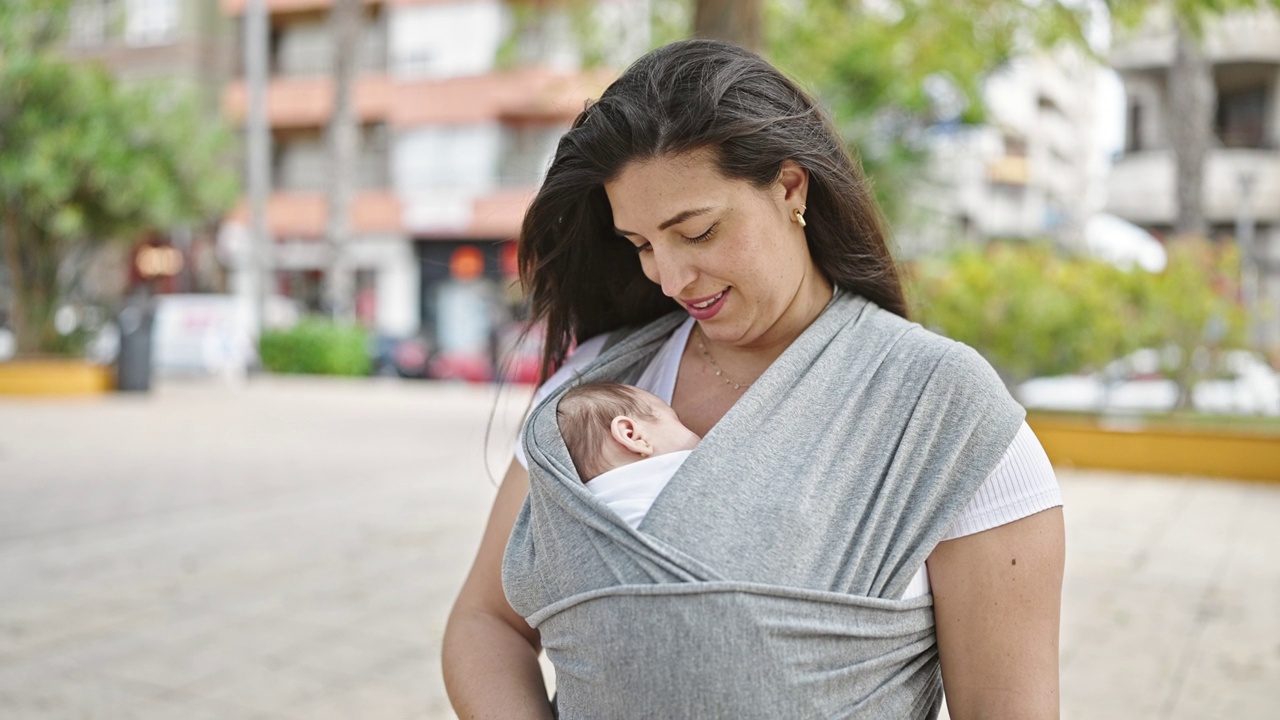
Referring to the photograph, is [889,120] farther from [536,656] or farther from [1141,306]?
[536,656]

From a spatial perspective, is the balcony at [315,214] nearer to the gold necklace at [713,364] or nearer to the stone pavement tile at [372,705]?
the stone pavement tile at [372,705]

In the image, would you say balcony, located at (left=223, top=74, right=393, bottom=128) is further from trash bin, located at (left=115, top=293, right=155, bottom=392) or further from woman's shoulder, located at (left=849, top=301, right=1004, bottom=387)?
woman's shoulder, located at (left=849, top=301, right=1004, bottom=387)

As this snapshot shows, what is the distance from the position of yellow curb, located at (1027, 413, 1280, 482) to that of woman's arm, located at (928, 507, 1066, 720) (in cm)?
822

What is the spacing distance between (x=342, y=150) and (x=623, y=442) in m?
23.1

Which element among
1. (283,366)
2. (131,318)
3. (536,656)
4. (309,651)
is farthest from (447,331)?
(536,656)

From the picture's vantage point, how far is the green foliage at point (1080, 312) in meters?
10.0

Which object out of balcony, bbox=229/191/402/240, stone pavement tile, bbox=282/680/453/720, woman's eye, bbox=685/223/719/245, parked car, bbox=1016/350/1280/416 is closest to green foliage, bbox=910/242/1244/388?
parked car, bbox=1016/350/1280/416

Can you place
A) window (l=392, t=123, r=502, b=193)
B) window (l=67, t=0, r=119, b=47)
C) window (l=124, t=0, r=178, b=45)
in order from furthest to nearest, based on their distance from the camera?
window (l=124, t=0, r=178, b=45) → window (l=67, t=0, r=119, b=47) → window (l=392, t=123, r=502, b=193)

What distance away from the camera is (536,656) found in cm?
168

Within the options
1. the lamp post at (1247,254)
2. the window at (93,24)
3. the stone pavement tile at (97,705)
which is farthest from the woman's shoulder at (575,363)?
the window at (93,24)

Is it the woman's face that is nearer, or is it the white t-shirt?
the white t-shirt

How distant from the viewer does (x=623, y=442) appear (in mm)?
1500

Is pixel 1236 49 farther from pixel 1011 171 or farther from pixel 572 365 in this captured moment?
pixel 572 365

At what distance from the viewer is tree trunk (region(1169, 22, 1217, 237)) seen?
1598 centimetres
